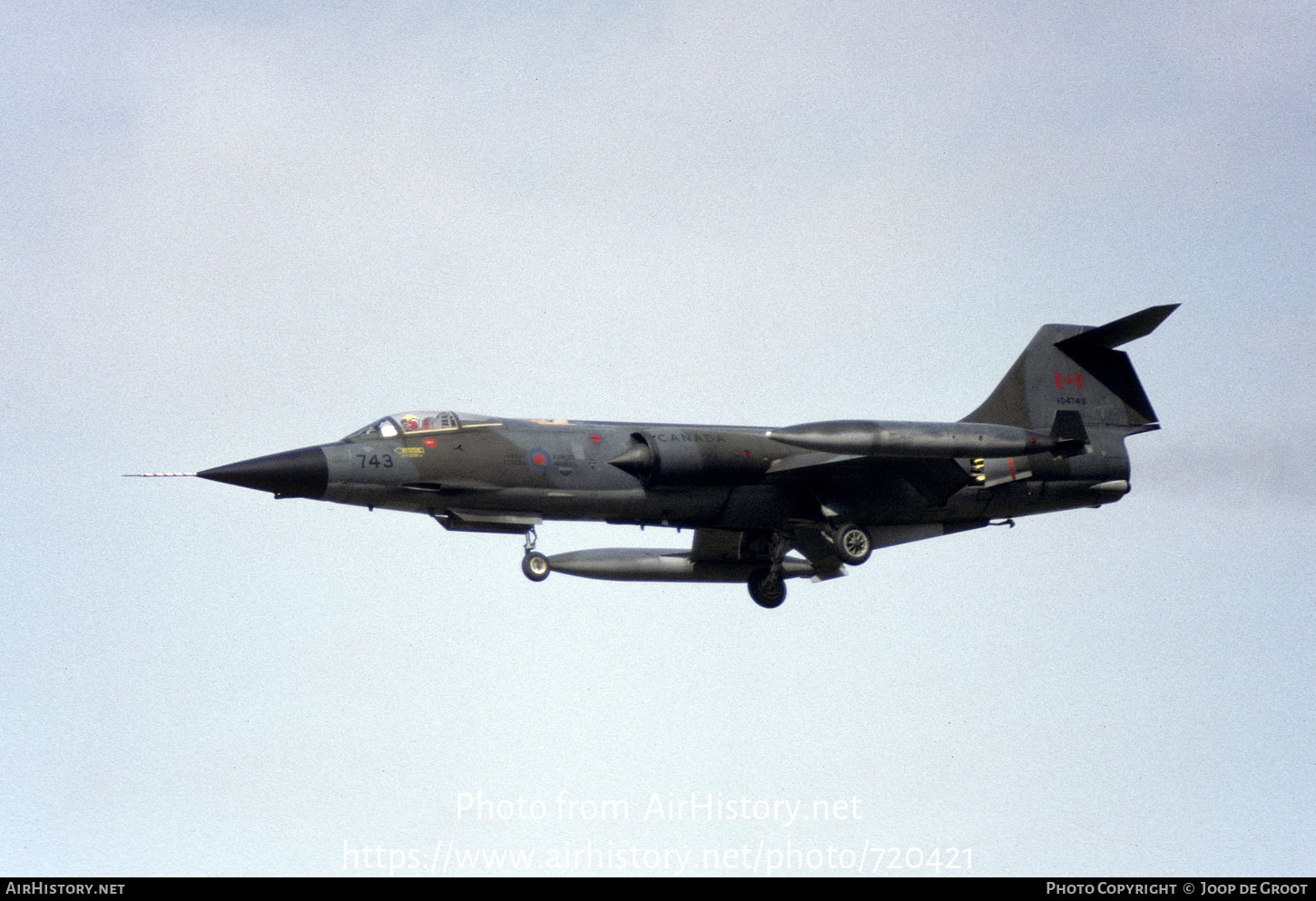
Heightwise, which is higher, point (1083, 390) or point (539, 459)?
point (1083, 390)

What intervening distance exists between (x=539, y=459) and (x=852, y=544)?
5643 millimetres

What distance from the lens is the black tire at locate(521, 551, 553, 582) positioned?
25500 millimetres

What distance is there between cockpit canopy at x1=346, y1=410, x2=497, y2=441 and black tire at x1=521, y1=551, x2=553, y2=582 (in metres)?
2.33

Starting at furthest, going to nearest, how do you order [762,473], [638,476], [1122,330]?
[1122,330]
[762,473]
[638,476]

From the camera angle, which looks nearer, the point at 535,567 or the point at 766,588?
the point at 535,567

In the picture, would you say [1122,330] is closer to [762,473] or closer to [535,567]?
[762,473]

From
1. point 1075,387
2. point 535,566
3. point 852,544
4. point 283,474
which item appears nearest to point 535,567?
point 535,566

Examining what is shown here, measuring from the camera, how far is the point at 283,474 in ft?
80.8

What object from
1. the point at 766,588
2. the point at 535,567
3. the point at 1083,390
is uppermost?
the point at 1083,390

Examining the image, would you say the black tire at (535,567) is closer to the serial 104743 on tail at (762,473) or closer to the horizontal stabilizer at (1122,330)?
the serial 104743 on tail at (762,473)

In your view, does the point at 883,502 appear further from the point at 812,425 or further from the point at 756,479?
the point at 812,425
